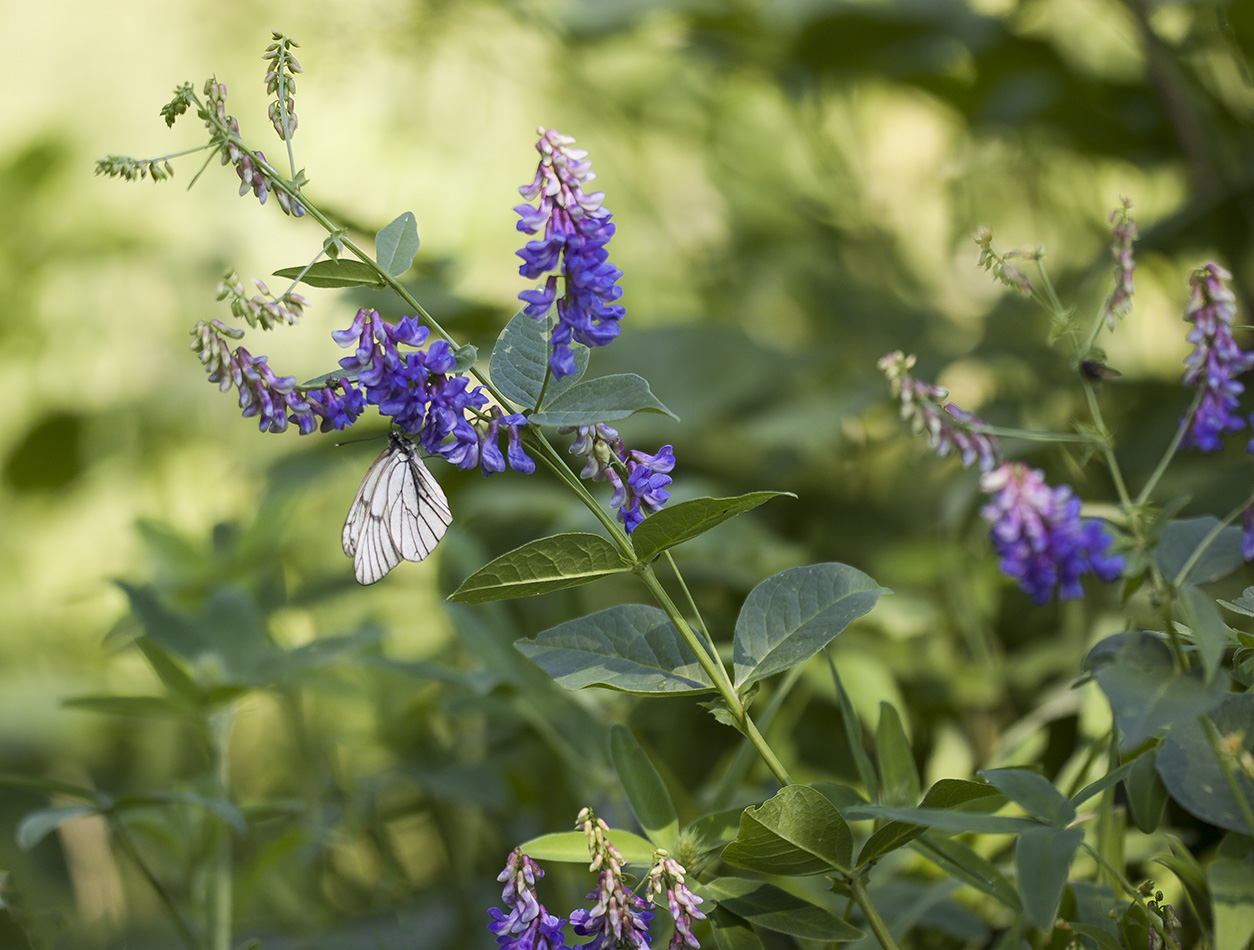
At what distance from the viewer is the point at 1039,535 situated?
1.60 ft

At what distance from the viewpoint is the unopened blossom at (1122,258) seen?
1.75 ft

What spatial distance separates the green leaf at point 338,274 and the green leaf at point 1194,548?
407 mm

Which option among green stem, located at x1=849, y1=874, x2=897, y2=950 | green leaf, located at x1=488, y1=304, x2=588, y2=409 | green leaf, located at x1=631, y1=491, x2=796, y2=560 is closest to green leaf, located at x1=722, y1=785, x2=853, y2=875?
green stem, located at x1=849, y1=874, x2=897, y2=950

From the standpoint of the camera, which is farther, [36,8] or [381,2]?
[36,8]

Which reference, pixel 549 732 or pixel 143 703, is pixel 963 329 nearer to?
pixel 549 732

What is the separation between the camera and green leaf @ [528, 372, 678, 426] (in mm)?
446

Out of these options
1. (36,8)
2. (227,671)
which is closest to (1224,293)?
(227,671)

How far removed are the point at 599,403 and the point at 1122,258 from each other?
0.99ft

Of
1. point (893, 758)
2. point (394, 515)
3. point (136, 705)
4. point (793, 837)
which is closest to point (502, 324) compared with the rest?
point (136, 705)

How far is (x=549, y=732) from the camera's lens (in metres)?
0.90

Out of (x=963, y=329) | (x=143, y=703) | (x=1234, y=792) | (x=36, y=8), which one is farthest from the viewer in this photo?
(x=36, y=8)

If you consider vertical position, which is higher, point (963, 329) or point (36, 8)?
point (36, 8)

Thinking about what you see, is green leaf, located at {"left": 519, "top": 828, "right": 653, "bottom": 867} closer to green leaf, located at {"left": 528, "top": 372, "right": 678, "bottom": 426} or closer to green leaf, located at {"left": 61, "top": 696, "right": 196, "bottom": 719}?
green leaf, located at {"left": 528, "top": 372, "right": 678, "bottom": 426}

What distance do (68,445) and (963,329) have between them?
5.73ft
